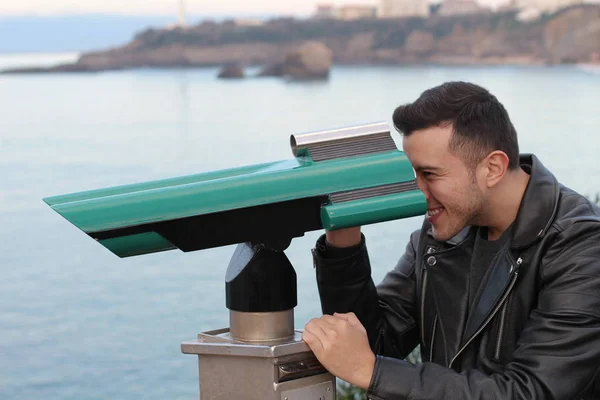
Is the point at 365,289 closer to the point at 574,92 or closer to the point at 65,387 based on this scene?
the point at 65,387

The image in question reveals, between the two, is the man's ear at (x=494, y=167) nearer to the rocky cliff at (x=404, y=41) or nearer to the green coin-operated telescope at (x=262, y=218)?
the green coin-operated telescope at (x=262, y=218)

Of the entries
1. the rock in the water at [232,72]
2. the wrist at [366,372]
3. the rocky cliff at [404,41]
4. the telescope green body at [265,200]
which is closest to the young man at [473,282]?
the wrist at [366,372]

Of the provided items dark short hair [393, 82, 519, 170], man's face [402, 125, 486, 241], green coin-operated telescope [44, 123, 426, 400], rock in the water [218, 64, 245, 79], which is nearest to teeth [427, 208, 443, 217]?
man's face [402, 125, 486, 241]

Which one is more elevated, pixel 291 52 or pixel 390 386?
pixel 291 52

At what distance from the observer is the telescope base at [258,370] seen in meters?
1.48

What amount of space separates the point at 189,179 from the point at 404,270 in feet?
2.51

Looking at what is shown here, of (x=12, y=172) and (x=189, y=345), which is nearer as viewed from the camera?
(x=189, y=345)

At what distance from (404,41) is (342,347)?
1357 centimetres

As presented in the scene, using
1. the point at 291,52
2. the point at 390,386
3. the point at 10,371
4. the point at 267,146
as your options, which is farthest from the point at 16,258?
the point at 291,52

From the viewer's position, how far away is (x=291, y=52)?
53.0 feet

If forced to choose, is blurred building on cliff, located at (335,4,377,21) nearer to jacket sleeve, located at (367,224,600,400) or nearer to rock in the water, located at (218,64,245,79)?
rock in the water, located at (218,64,245,79)

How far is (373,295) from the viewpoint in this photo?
1.93 metres

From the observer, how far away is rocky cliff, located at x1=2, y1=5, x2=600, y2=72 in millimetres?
13344

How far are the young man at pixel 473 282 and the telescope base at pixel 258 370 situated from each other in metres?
0.04
